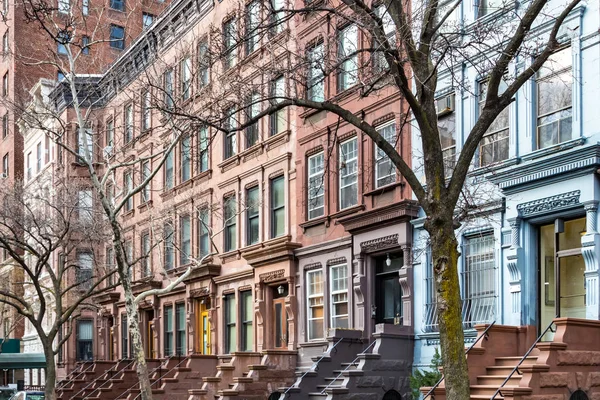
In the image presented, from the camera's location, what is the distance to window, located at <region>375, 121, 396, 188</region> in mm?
23139

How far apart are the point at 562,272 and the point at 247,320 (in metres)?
13.9

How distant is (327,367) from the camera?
2272cm

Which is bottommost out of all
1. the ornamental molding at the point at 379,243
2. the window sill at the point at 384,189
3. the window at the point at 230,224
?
the ornamental molding at the point at 379,243

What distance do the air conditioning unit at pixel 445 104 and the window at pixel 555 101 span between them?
9.18ft

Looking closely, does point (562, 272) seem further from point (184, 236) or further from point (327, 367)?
point (184, 236)

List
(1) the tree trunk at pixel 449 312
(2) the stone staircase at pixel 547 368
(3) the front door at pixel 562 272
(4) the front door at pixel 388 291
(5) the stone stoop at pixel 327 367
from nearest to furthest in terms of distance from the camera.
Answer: (1) the tree trunk at pixel 449 312, (2) the stone staircase at pixel 547 368, (3) the front door at pixel 562 272, (5) the stone stoop at pixel 327 367, (4) the front door at pixel 388 291

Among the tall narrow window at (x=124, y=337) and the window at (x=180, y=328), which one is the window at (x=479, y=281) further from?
the tall narrow window at (x=124, y=337)

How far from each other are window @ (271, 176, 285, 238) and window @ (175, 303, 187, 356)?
25.3 ft

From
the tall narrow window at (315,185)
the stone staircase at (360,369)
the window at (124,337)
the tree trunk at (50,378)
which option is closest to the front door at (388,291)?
the stone staircase at (360,369)

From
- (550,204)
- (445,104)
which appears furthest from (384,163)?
(550,204)

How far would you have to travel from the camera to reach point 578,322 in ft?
52.4

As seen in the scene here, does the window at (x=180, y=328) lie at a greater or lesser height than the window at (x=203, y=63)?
lesser

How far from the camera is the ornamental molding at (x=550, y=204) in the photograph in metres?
17.3

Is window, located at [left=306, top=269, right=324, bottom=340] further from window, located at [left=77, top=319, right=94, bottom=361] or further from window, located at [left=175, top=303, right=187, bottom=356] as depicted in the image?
window, located at [left=77, top=319, right=94, bottom=361]
